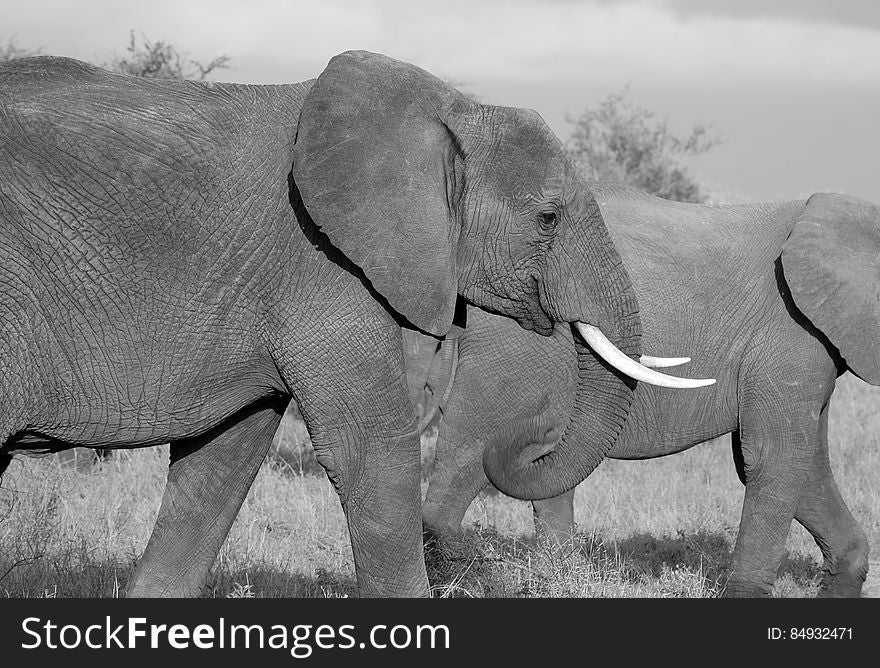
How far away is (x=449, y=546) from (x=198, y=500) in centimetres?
172

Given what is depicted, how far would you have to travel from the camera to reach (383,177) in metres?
4.04

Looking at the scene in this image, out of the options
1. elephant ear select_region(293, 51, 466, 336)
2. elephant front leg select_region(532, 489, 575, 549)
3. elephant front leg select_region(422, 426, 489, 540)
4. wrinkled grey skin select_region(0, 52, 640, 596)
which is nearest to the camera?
wrinkled grey skin select_region(0, 52, 640, 596)

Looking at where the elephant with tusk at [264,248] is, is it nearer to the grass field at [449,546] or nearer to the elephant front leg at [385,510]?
the elephant front leg at [385,510]

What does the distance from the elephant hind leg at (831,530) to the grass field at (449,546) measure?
0.80 feet

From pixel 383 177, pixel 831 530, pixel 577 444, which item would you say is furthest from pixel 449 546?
pixel 383 177

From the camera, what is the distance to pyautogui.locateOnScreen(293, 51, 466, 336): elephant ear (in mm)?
3988

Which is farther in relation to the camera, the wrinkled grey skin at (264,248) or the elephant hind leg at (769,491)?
the elephant hind leg at (769,491)

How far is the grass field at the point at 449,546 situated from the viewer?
5.77 meters

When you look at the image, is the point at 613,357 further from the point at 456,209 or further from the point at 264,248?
the point at 264,248

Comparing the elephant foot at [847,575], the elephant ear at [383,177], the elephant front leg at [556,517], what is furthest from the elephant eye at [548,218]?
the elephant foot at [847,575]

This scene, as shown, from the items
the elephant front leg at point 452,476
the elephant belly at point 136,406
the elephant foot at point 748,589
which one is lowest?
the elephant foot at point 748,589

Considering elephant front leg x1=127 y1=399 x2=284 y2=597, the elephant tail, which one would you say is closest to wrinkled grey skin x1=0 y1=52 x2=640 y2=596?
elephant front leg x1=127 y1=399 x2=284 y2=597

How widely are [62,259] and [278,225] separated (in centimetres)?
66

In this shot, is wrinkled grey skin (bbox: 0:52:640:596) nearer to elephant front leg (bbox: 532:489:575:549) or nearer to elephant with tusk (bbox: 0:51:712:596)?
elephant with tusk (bbox: 0:51:712:596)
